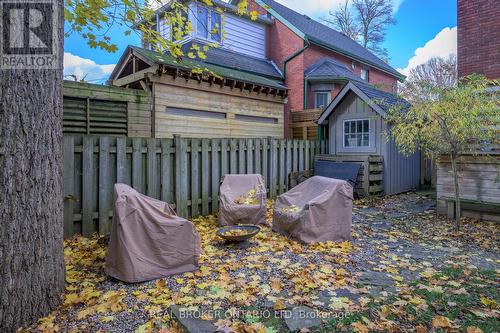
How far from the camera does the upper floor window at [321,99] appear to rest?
16.0 m

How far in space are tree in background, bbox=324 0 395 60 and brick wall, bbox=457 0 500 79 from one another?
73.5 feet

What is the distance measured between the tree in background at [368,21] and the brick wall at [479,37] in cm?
2240

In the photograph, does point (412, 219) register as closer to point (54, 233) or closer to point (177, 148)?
point (177, 148)

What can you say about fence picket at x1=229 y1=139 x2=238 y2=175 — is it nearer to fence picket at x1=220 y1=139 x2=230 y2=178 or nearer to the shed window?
fence picket at x1=220 y1=139 x2=230 y2=178

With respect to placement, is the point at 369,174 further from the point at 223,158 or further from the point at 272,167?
the point at 223,158

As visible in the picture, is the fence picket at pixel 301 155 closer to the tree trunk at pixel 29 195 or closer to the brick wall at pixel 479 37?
the brick wall at pixel 479 37

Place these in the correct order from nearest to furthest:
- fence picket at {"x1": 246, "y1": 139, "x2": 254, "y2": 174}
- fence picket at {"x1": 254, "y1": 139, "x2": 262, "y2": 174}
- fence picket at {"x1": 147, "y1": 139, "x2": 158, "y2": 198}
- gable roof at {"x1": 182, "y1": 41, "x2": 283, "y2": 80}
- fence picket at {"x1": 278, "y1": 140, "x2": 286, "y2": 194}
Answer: fence picket at {"x1": 147, "y1": 139, "x2": 158, "y2": 198}, fence picket at {"x1": 246, "y1": 139, "x2": 254, "y2": 174}, fence picket at {"x1": 254, "y1": 139, "x2": 262, "y2": 174}, fence picket at {"x1": 278, "y1": 140, "x2": 286, "y2": 194}, gable roof at {"x1": 182, "y1": 41, "x2": 283, "y2": 80}

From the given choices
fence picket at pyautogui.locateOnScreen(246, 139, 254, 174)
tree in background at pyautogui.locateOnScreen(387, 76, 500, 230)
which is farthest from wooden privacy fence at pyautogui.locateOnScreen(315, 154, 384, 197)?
fence picket at pyautogui.locateOnScreen(246, 139, 254, 174)

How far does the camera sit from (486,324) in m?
2.77

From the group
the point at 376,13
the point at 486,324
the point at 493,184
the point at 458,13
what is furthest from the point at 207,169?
the point at 376,13

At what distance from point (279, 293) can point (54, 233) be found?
92.1 inches

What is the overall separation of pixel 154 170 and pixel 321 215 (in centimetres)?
326

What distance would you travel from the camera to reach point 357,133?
34.6 feet

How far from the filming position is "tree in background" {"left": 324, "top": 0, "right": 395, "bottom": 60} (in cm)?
2906
